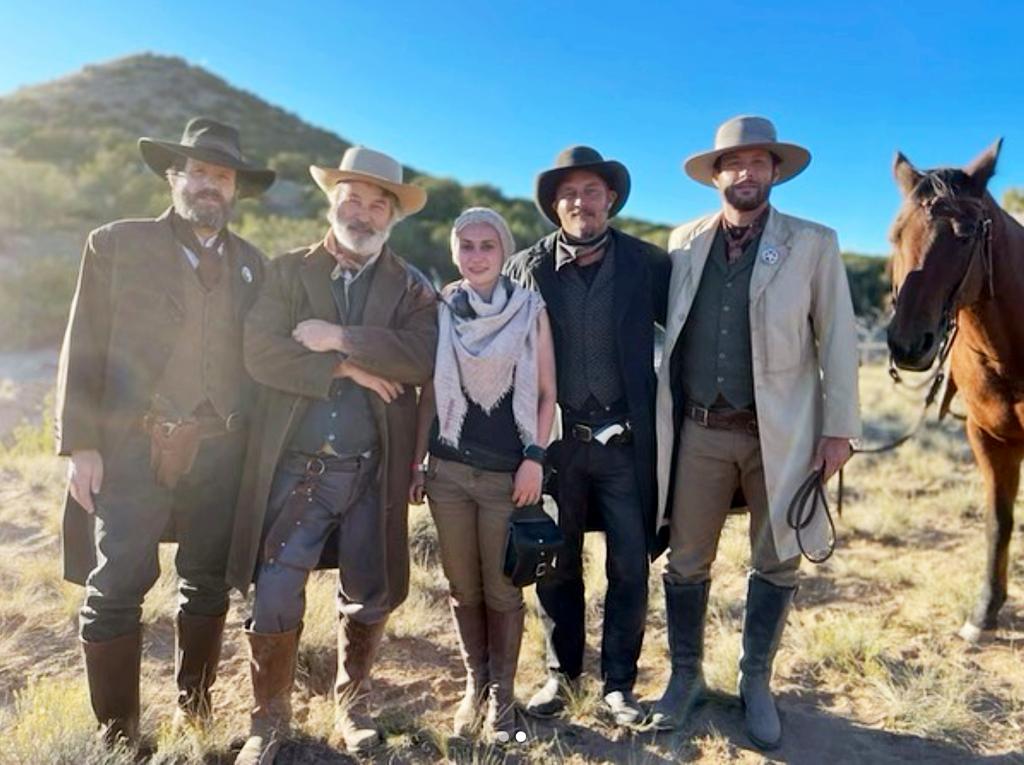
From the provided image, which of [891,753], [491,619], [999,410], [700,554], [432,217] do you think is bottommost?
[891,753]

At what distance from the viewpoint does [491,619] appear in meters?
3.37

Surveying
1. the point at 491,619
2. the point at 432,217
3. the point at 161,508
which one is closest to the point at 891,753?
the point at 491,619

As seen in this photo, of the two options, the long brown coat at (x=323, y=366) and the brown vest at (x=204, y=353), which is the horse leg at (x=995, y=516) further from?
the brown vest at (x=204, y=353)

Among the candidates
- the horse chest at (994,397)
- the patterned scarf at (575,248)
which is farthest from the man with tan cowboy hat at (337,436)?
the horse chest at (994,397)

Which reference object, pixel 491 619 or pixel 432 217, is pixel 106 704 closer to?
pixel 491 619

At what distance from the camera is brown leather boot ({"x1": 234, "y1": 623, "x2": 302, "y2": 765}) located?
9.90ft

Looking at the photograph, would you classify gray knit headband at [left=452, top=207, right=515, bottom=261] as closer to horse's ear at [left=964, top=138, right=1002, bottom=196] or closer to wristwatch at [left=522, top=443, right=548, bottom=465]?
wristwatch at [left=522, top=443, right=548, bottom=465]

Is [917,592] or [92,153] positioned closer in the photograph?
[917,592]

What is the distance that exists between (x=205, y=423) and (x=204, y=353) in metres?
0.29

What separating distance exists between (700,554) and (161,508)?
2.41 metres

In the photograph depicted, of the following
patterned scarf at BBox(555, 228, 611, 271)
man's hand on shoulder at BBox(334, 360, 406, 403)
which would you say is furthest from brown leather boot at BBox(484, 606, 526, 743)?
patterned scarf at BBox(555, 228, 611, 271)

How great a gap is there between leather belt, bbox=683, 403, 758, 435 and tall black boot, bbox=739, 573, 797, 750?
74 cm

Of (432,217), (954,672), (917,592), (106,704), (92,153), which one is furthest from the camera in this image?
(432,217)

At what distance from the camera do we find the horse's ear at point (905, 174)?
3750mm
